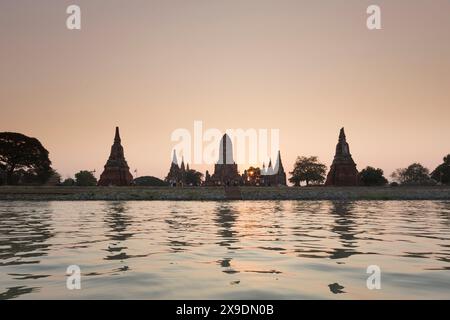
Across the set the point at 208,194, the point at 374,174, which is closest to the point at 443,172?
the point at 374,174

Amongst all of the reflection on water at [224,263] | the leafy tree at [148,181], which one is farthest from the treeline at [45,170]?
the reflection on water at [224,263]

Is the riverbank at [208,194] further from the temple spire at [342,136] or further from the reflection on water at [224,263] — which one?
the reflection on water at [224,263]

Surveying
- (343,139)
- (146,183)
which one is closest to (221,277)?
(343,139)

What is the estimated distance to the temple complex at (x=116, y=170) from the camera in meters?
77.8

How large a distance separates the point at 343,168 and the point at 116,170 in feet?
126

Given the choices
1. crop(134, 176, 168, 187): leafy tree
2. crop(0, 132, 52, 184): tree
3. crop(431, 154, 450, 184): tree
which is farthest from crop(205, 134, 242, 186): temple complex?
crop(134, 176, 168, 187): leafy tree

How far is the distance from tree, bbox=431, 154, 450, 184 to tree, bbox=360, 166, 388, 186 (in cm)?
1852

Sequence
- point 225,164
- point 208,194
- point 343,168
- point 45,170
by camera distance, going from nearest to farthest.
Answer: point 208,194
point 343,168
point 45,170
point 225,164

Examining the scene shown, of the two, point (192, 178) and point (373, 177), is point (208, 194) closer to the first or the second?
point (373, 177)

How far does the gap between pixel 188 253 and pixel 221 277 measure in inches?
123

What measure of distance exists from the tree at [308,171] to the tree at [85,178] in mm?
56176

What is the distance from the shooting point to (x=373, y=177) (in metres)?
100
